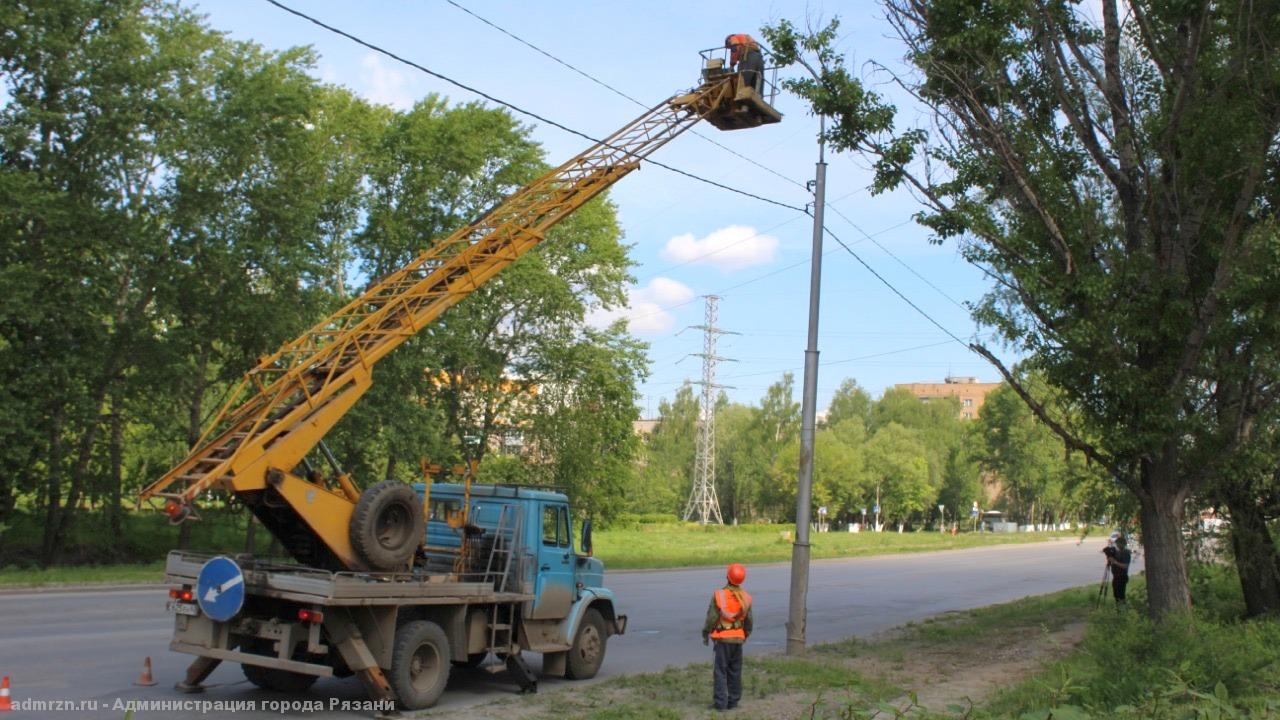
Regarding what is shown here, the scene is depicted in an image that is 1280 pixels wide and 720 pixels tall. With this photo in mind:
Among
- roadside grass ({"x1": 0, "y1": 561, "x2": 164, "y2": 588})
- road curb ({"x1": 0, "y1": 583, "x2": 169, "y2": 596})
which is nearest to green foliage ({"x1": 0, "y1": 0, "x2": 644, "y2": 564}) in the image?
roadside grass ({"x1": 0, "y1": 561, "x2": 164, "y2": 588})

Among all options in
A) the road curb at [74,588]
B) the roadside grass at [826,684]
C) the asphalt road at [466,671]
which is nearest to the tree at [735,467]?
the asphalt road at [466,671]

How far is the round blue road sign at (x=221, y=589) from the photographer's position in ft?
29.3

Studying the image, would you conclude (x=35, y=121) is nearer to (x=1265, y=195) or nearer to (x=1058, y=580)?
(x=1265, y=195)

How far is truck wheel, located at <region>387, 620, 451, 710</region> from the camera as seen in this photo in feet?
31.7

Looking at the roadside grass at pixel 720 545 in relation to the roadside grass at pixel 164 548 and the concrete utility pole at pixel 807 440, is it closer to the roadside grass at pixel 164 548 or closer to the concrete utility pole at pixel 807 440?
the roadside grass at pixel 164 548

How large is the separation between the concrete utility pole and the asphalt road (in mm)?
1598

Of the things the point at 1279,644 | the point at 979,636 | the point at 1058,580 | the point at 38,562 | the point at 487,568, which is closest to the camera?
the point at 487,568

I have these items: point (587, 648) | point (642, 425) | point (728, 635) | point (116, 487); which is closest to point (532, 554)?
point (587, 648)

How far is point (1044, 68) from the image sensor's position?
14836 millimetres

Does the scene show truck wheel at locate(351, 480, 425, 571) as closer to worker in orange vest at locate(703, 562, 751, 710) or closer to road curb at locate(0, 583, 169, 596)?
worker in orange vest at locate(703, 562, 751, 710)

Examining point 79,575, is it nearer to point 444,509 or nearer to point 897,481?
point 444,509

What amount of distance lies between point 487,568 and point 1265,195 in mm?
11032

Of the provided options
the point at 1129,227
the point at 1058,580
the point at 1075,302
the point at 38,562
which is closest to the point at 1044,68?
the point at 1129,227

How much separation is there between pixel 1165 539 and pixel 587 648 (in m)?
8.08
